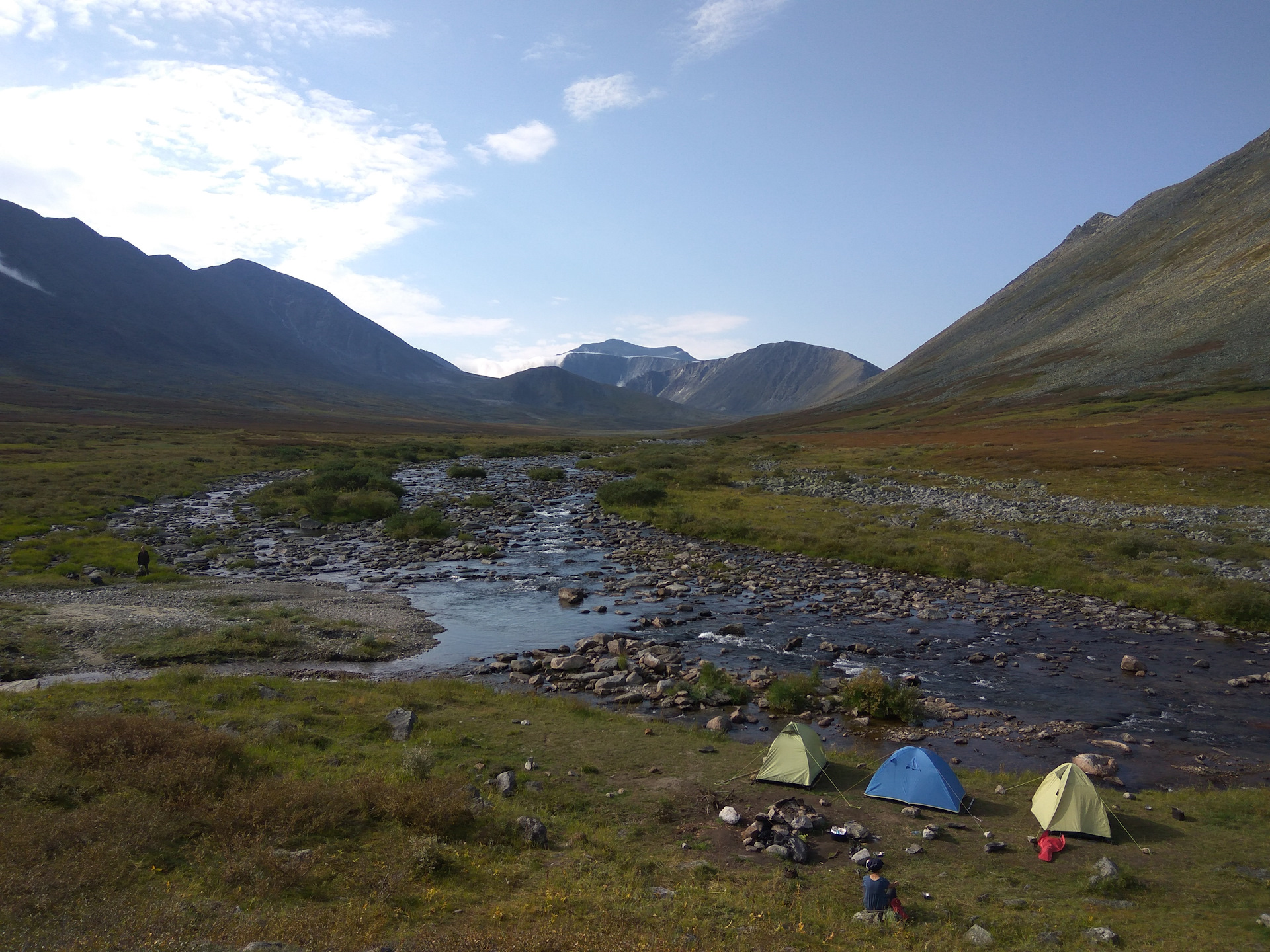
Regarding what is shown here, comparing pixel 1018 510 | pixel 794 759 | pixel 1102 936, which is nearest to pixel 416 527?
pixel 794 759

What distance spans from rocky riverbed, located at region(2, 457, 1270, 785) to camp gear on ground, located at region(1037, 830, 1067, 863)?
367cm

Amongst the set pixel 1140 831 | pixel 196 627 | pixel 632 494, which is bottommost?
pixel 1140 831

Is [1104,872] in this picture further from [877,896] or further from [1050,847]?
[877,896]

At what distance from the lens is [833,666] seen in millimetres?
20406

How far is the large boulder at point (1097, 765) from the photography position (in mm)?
13961

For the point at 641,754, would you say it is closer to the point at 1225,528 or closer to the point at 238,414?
the point at 1225,528

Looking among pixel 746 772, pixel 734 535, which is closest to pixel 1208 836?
pixel 746 772

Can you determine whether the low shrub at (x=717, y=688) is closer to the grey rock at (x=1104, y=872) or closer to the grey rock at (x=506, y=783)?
the grey rock at (x=506, y=783)

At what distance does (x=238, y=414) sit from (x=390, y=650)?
188 metres

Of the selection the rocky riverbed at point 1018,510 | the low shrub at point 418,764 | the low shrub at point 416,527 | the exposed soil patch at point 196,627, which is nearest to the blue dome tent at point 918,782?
the low shrub at point 418,764

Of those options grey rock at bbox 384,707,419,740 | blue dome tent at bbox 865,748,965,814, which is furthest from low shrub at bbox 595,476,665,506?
blue dome tent at bbox 865,748,965,814

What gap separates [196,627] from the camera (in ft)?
69.2

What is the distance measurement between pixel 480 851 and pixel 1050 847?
9.06m

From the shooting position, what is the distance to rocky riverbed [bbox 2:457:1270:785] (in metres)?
16.2
